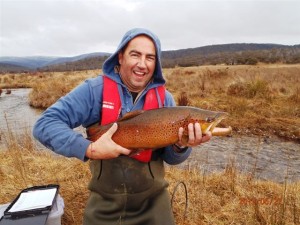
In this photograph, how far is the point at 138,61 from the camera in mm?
2760

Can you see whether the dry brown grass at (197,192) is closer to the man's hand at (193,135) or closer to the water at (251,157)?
the water at (251,157)

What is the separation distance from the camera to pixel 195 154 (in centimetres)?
804

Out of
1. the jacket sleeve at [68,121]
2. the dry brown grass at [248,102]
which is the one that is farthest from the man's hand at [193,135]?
the dry brown grass at [248,102]

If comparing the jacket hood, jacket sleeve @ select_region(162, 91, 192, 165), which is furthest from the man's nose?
jacket sleeve @ select_region(162, 91, 192, 165)

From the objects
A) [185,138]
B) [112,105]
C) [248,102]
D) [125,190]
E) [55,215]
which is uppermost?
[112,105]

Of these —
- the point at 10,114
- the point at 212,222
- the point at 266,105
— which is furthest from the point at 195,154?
the point at 10,114

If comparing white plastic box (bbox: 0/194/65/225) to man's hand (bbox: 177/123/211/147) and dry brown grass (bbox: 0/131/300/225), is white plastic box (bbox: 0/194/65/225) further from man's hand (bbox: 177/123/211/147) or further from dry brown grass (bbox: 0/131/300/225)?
man's hand (bbox: 177/123/211/147)

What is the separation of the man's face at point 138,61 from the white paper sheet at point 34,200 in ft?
4.85

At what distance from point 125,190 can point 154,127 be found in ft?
2.26

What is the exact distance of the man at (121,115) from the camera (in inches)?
109

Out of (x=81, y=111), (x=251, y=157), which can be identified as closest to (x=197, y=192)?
(x=81, y=111)

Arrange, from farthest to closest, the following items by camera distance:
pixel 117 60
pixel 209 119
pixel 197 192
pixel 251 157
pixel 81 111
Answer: pixel 251 157 < pixel 197 192 < pixel 117 60 < pixel 81 111 < pixel 209 119

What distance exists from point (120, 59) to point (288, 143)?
8.05 m

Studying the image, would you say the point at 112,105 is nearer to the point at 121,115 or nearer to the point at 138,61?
the point at 121,115
